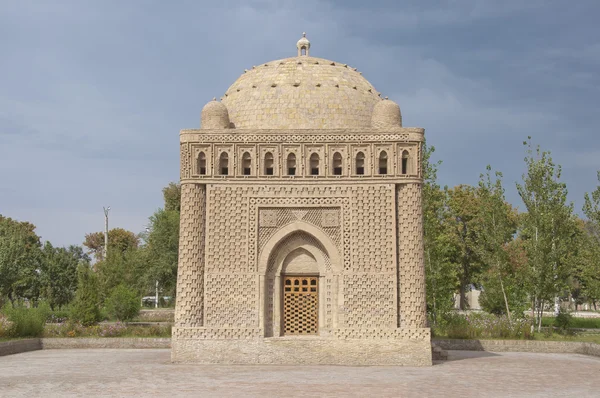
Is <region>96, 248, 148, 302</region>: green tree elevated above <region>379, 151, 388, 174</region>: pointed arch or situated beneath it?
situated beneath

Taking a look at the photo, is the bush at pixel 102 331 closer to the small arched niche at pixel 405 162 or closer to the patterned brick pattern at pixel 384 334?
the patterned brick pattern at pixel 384 334

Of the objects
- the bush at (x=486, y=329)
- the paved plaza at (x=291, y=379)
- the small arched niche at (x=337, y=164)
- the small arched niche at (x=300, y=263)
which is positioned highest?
the small arched niche at (x=337, y=164)

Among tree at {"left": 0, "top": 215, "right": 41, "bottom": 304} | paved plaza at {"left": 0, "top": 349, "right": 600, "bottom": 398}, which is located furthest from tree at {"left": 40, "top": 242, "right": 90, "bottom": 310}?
paved plaza at {"left": 0, "top": 349, "right": 600, "bottom": 398}

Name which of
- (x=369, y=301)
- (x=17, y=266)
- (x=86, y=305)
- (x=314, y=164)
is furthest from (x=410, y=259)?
(x=17, y=266)

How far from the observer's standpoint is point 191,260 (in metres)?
15.9

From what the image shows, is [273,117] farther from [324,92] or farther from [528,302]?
[528,302]

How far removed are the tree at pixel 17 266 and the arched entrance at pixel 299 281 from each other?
41.6 ft

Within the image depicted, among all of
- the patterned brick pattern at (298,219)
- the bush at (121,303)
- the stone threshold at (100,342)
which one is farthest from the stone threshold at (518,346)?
the bush at (121,303)

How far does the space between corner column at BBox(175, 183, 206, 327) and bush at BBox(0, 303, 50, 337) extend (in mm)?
7118

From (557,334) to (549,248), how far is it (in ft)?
9.53

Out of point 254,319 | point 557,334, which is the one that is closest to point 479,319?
point 557,334

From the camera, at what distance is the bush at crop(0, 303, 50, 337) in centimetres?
1995

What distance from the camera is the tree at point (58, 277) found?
32.1m

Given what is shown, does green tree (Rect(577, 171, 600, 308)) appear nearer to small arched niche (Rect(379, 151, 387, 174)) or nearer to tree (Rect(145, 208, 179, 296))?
small arched niche (Rect(379, 151, 387, 174))
